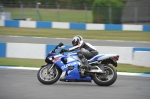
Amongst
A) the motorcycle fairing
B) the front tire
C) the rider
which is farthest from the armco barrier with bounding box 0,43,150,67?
the front tire

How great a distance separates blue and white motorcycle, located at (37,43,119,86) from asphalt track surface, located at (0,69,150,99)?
16 cm

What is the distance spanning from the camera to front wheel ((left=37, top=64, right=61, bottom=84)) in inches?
320

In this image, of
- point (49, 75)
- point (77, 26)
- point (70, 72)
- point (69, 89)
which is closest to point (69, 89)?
point (69, 89)

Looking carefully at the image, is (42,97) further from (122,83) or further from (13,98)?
(122,83)

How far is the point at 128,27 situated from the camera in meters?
23.7

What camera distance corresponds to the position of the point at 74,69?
8.09 metres

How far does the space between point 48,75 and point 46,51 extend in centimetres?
441

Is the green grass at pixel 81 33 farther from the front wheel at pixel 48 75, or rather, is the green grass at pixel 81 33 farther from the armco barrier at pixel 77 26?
the front wheel at pixel 48 75

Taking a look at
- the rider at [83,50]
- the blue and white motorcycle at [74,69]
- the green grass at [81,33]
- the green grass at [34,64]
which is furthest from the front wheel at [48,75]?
the green grass at [81,33]

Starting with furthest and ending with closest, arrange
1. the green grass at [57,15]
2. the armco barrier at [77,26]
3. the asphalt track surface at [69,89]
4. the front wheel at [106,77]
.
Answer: the green grass at [57,15], the armco barrier at [77,26], the front wheel at [106,77], the asphalt track surface at [69,89]

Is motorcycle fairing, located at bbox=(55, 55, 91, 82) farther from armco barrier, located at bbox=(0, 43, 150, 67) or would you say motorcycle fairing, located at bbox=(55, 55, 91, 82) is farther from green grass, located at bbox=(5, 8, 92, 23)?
green grass, located at bbox=(5, 8, 92, 23)

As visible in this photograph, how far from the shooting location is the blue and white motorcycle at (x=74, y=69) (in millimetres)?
7944

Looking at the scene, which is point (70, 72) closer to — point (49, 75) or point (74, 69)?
point (74, 69)

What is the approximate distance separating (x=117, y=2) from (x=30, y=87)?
73.0 ft
